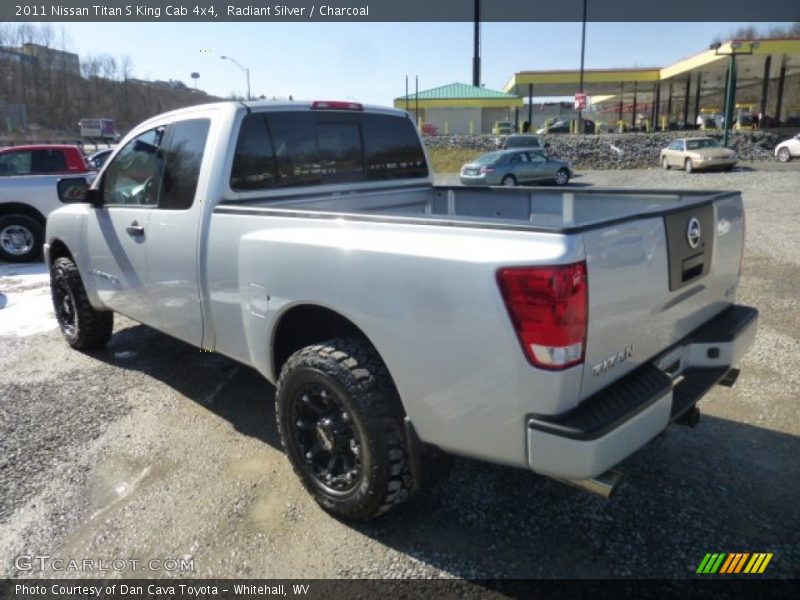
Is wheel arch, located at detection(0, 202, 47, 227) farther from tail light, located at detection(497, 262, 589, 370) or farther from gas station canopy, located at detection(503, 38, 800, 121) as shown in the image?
gas station canopy, located at detection(503, 38, 800, 121)

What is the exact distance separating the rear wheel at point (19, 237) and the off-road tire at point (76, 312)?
17.1 feet

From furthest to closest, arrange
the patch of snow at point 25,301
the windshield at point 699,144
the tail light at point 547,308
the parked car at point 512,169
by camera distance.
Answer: the windshield at point 699,144, the parked car at point 512,169, the patch of snow at point 25,301, the tail light at point 547,308

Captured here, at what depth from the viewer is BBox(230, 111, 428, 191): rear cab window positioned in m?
3.71

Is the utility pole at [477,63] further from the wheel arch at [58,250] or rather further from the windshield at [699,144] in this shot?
the wheel arch at [58,250]

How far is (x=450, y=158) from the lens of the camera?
3597 centimetres

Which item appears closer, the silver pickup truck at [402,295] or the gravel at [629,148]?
→ the silver pickup truck at [402,295]

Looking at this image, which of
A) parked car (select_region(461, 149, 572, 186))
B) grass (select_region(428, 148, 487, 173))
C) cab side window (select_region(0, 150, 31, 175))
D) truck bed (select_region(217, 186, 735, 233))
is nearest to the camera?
truck bed (select_region(217, 186, 735, 233))

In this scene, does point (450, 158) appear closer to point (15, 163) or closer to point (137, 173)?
point (15, 163)

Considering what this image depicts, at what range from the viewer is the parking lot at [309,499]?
2.74m

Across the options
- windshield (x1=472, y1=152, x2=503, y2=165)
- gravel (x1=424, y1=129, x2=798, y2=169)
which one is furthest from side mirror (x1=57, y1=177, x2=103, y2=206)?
gravel (x1=424, y1=129, x2=798, y2=169)

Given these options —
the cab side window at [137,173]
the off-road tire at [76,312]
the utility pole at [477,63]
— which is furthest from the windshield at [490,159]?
the utility pole at [477,63]

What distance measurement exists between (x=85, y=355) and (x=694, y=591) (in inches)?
204

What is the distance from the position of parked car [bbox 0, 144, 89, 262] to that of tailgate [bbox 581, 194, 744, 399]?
1000 cm

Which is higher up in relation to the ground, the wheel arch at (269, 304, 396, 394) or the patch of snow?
the wheel arch at (269, 304, 396, 394)
